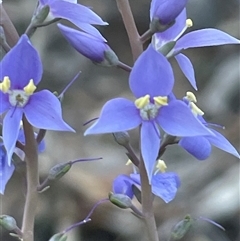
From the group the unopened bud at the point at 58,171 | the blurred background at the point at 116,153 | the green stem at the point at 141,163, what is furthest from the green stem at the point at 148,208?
the blurred background at the point at 116,153

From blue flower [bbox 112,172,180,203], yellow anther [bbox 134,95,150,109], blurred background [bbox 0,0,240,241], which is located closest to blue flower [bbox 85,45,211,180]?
yellow anther [bbox 134,95,150,109]

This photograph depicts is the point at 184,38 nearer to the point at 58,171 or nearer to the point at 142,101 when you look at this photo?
the point at 142,101

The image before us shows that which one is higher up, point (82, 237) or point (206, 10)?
point (206, 10)

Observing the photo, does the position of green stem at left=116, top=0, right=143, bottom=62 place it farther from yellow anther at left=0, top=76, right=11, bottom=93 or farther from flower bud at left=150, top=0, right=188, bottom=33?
yellow anther at left=0, top=76, right=11, bottom=93

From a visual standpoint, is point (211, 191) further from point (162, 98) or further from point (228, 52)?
point (162, 98)

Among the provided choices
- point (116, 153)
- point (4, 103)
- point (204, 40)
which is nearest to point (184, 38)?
point (204, 40)

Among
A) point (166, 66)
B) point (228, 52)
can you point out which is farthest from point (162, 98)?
point (228, 52)
